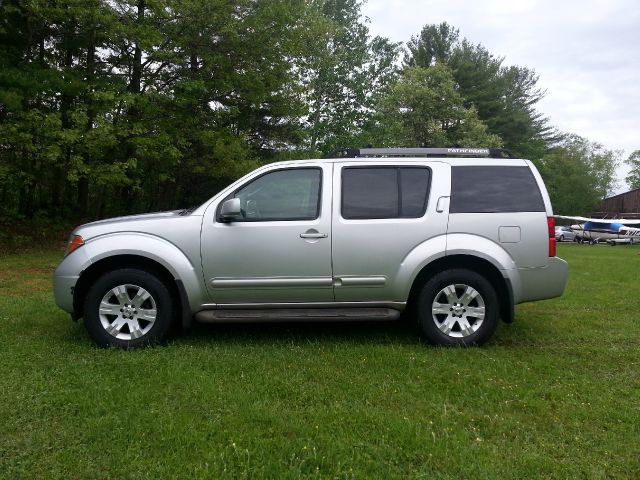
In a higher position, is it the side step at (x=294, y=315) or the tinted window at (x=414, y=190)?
the tinted window at (x=414, y=190)

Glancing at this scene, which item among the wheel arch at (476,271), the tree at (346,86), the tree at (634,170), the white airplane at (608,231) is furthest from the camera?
A: the tree at (634,170)

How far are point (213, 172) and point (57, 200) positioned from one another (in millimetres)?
5930

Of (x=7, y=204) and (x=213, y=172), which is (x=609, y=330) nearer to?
(x=213, y=172)

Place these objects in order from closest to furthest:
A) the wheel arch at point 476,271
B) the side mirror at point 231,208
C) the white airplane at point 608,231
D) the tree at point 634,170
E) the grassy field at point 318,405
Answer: the grassy field at point 318,405 → the side mirror at point 231,208 → the wheel arch at point 476,271 → the white airplane at point 608,231 → the tree at point 634,170

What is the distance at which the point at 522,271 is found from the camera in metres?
4.99

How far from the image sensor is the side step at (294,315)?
4848 millimetres

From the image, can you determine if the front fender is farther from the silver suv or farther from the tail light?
the tail light

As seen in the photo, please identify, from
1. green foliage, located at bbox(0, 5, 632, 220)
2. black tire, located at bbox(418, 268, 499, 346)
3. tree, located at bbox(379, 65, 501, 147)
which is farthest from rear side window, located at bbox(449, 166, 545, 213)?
tree, located at bbox(379, 65, 501, 147)

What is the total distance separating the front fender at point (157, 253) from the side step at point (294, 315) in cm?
21

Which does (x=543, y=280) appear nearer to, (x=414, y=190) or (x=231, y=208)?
(x=414, y=190)

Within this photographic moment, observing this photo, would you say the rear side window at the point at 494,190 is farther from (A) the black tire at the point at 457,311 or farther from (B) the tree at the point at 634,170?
(B) the tree at the point at 634,170

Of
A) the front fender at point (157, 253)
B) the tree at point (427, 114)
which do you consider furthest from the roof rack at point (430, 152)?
the tree at point (427, 114)

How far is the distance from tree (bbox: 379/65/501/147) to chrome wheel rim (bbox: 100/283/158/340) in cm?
2538

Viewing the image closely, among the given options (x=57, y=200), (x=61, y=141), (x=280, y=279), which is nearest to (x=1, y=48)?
(x=61, y=141)
